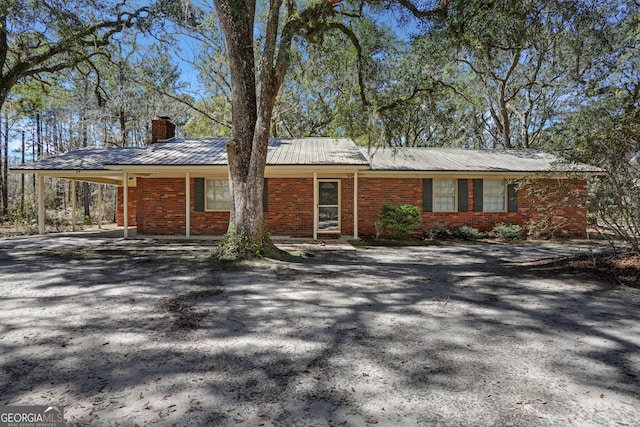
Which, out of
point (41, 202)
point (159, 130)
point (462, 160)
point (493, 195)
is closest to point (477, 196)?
point (493, 195)

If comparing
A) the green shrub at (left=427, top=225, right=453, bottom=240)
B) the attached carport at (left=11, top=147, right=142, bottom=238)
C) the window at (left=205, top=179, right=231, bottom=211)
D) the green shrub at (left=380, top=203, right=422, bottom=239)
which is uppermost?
the attached carport at (left=11, top=147, right=142, bottom=238)

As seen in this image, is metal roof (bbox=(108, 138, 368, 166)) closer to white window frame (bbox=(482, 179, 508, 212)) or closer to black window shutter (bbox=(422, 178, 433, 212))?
black window shutter (bbox=(422, 178, 433, 212))

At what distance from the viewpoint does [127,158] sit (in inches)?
483

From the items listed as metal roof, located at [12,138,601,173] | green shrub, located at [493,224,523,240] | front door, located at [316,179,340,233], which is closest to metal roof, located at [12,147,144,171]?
metal roof, located at [12,138,601,173]

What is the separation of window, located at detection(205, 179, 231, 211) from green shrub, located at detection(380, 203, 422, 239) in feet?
19.0

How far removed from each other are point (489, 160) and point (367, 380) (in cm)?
1411

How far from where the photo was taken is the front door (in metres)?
13.3

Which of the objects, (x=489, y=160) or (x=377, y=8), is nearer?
(x=377, y=8)

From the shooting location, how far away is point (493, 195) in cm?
1381

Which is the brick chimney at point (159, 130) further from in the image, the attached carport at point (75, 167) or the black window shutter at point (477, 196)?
the black window shutter at point (477, 196)

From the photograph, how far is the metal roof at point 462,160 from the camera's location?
13.0m

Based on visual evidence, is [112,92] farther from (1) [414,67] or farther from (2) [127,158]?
(1) [414,67]

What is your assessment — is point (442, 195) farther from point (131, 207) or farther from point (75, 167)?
point (131, 207)

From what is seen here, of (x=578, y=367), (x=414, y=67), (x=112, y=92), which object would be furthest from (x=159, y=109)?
(x=578, y=367)
